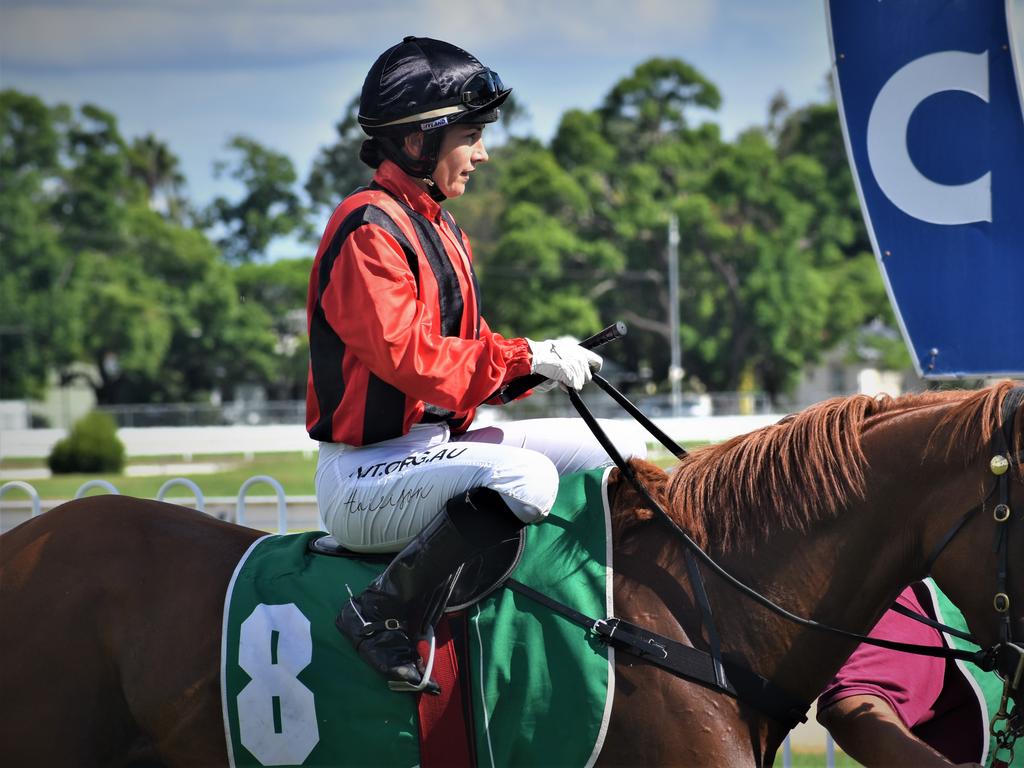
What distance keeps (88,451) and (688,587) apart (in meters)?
18.9

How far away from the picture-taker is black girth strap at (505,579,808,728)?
8.12 feet

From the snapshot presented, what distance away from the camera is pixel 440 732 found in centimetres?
251

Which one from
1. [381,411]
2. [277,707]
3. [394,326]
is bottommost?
[277,707]

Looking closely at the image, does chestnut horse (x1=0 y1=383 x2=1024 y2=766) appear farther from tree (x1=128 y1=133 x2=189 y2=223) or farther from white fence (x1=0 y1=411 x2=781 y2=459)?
tree (x1=128 y1=133 x2=189 y2=223)

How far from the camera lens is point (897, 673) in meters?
2.96

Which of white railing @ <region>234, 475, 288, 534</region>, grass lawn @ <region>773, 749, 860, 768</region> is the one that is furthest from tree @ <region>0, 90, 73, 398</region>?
grass lawn @ <region>773, 749, 860, 768</region>

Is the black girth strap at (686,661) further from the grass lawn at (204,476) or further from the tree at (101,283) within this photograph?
the tree at (101,283)

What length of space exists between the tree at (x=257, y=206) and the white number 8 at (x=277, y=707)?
42.0 meters

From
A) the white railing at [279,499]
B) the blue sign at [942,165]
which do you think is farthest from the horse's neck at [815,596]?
the white railing at [279,499]

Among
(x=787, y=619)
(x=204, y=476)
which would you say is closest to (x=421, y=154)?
(x=787, y=619)

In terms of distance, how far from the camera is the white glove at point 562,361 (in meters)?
2.59

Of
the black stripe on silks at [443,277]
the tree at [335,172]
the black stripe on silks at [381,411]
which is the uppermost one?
the tree at [335,172]

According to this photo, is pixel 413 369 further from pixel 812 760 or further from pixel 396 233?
pixel 812 760

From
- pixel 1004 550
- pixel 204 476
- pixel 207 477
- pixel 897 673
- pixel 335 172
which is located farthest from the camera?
pixel 335 172
